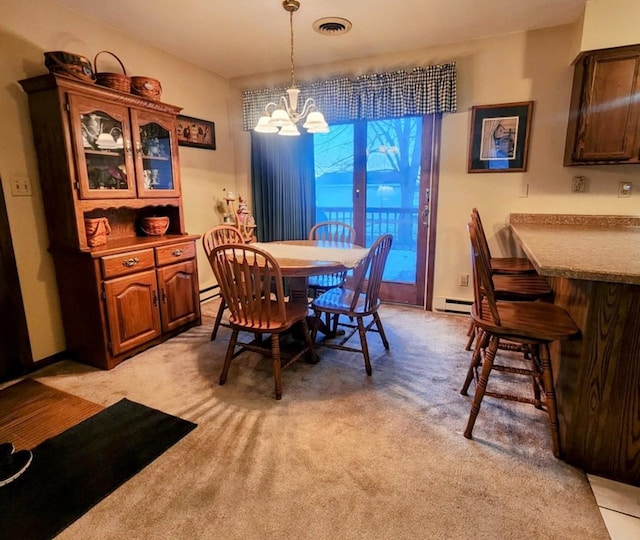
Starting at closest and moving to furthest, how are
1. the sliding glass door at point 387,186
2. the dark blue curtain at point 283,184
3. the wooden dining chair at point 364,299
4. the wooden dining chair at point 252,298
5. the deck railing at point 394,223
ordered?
the wooden dining chair at point 252,298, the wooden dining chair at point 364,299, the sliding glass door at point 387,186, the deck railing at point 394,223, the dark blue curtain at point 283,184

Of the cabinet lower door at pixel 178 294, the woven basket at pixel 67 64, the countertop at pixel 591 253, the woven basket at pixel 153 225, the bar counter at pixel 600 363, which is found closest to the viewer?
the countertop at pixel 591 253

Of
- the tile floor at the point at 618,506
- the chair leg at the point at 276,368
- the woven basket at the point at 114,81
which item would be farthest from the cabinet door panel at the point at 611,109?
the woven basket at the point at 114,81

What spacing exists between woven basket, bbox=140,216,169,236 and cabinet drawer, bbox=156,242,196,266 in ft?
0.82

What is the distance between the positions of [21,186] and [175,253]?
1.03 m

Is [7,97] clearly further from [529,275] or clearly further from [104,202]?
[529,275]

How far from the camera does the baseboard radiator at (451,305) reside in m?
3.61

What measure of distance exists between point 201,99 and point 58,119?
1805 mm

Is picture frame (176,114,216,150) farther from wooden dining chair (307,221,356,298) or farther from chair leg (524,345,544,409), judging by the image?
chair leg (524,345,544,409)

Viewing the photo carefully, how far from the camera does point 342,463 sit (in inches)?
66.4

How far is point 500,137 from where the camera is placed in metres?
3.20

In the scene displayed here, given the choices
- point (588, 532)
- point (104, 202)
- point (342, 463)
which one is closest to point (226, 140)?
point (104, 202)

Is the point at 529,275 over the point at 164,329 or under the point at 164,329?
over

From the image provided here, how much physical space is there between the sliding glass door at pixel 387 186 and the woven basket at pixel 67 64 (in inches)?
83.5

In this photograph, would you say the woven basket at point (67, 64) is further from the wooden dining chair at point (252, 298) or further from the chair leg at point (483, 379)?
the chair leg at point (483, 379)
